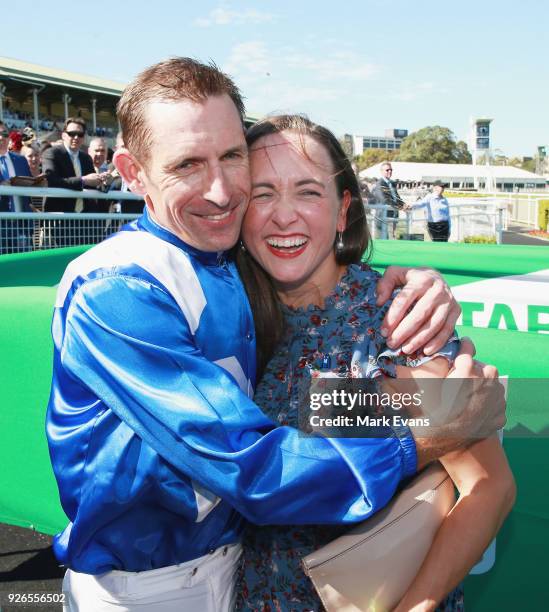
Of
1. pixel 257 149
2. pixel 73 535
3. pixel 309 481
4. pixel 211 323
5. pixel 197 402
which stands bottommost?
pixel 73 535

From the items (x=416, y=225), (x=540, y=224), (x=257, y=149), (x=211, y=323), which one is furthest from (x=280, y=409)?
(x=540, y=224)

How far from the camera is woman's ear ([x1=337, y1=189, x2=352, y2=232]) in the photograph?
1.91 metres

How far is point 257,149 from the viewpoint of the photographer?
5.86 feet

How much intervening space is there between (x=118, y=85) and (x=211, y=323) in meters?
42.1

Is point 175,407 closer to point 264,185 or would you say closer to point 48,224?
point 264,185

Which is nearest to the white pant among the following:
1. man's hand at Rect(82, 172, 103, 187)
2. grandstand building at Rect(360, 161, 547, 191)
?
man's hand at Rect(82, 172, 103, 187)

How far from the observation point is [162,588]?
1.46m

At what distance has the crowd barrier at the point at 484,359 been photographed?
175cm

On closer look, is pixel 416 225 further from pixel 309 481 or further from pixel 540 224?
pixel 540 224

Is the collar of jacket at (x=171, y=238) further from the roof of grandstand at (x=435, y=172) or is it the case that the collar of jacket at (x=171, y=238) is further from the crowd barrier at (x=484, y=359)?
the roof of grandstand at (x=435, y=172)

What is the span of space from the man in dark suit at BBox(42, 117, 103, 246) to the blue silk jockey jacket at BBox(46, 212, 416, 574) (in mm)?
3618

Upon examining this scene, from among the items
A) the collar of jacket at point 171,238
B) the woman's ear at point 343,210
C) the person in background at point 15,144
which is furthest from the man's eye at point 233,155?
the person in background at point 15,144

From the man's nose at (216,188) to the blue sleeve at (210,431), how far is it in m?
0.33

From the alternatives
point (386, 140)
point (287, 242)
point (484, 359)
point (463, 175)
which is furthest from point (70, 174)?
point (386, 140)
